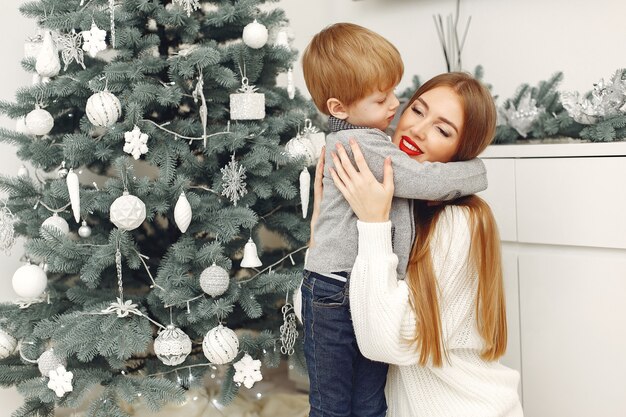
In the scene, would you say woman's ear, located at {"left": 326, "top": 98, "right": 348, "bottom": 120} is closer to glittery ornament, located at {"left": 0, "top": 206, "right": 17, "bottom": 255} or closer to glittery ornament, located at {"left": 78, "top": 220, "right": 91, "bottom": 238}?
glittery ornament, located at {"left": 78, "top": 220, "right": 91, "bottom": 238}

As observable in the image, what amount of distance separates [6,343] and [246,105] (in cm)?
93

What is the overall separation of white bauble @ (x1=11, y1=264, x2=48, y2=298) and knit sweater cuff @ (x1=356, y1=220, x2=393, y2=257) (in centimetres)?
92

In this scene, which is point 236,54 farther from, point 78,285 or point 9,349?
point 9,349

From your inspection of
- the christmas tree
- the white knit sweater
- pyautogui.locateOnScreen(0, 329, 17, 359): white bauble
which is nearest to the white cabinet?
the white knit sweater

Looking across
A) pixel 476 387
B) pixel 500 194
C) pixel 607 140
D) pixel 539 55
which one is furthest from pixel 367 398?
pixel 539 55

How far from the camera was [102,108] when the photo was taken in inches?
68.9

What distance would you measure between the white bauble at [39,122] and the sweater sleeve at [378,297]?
941mm

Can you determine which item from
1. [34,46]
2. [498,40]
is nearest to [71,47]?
[34,46]

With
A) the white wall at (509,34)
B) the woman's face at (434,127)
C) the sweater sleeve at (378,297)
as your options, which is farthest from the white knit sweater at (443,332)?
the white wall at (509,34)

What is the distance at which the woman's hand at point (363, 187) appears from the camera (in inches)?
56.1

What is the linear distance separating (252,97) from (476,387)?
0.95m

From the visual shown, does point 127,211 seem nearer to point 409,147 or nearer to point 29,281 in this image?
point 29,281

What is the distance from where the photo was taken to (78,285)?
1974 mm

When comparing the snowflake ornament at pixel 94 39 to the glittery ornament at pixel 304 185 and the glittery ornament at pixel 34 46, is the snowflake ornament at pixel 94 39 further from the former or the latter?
the glittery ornament at pixel 304 185
